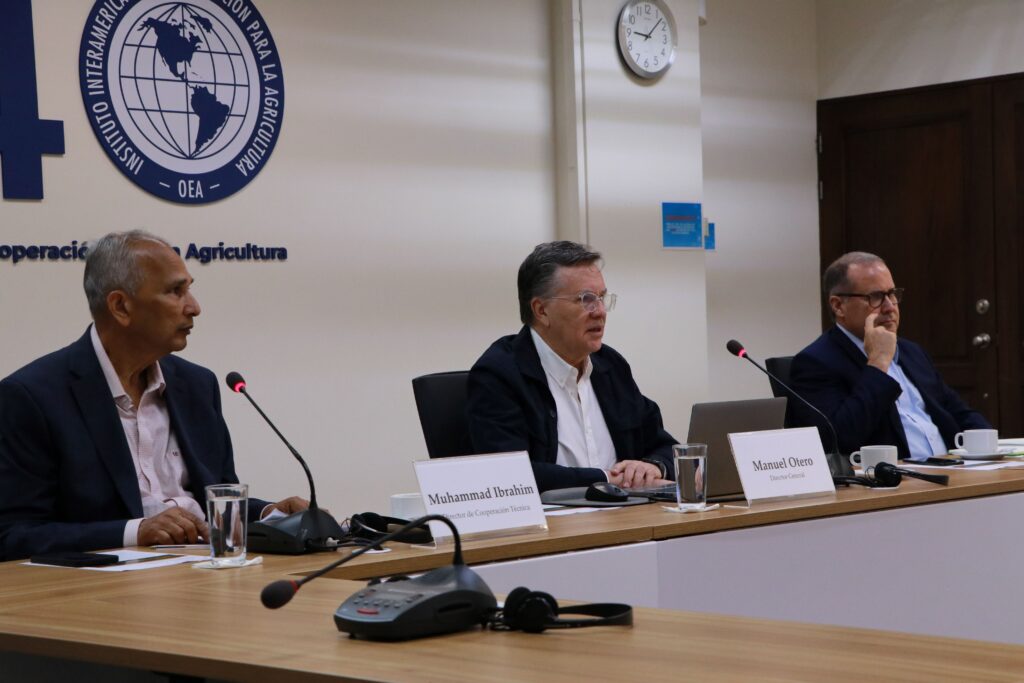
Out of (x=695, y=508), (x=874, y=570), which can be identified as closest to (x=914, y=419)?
(x=874, y=570)

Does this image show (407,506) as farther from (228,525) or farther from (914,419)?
(914,419)

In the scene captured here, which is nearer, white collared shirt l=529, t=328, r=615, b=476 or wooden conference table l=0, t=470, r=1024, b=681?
wooden conference table l=0, t=470, r=1024, b=681

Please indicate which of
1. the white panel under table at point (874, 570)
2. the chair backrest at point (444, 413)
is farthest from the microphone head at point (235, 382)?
the chair backrest at point (444, 413)

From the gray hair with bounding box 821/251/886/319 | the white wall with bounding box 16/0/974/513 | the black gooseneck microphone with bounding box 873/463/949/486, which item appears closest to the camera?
the black gooseneck microphone with bounding box 873/463/949/486

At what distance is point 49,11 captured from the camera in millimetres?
4141

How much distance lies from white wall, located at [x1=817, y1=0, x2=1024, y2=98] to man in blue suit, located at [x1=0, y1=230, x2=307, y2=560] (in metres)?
4.74

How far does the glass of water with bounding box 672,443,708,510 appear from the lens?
2.75m

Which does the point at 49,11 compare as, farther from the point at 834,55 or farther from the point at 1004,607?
the point at 834,55

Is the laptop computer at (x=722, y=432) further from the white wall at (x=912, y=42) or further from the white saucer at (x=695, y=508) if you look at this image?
the white wall at (x=912, y=42)

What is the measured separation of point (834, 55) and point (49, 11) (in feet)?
14.0

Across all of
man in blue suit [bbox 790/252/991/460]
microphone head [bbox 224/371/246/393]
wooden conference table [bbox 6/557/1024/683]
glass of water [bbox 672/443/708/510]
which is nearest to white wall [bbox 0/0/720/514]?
man in blue suit [bbox 790/252/991/460]

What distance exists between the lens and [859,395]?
414cm

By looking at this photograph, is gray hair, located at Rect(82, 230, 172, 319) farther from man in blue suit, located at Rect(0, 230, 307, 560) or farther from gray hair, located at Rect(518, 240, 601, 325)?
gray hair, located at Rect(518, 240, 601, 325)

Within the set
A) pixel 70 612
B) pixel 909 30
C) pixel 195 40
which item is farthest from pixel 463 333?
pixel 70 612
